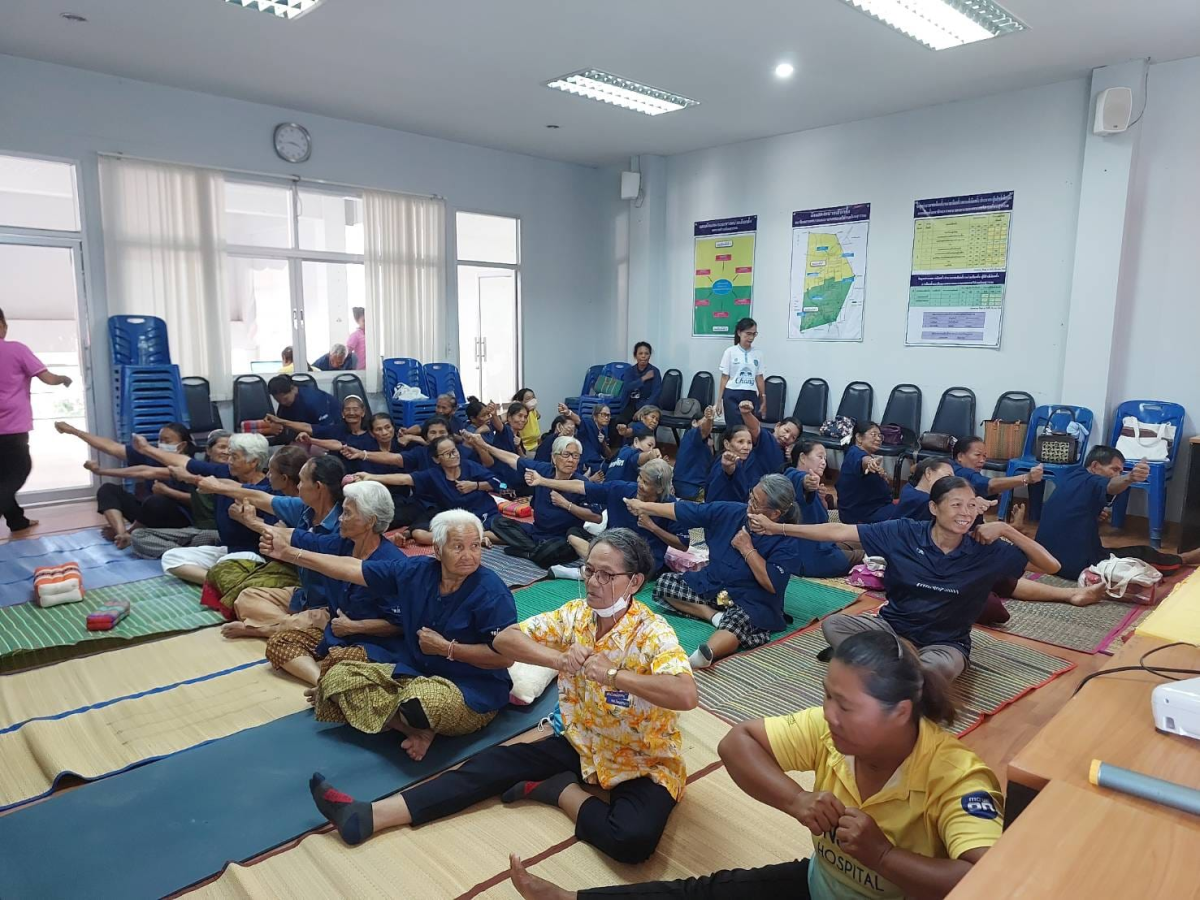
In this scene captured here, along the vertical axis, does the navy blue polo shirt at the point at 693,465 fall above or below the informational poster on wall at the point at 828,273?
below

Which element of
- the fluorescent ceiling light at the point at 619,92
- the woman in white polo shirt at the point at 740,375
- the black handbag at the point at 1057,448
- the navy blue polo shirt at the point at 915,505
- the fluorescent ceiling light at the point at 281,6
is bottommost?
the navy blue polo shirt at the point at 915,505

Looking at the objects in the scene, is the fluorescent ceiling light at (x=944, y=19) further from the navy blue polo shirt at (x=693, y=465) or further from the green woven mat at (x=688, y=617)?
the green woven mat at (x=688, y=617)

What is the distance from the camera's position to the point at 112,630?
3.72 metres

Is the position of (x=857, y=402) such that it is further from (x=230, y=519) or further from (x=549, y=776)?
(x=549, y=776)

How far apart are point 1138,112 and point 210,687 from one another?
7.06 metres

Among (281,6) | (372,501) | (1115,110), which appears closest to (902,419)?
(1115,110)

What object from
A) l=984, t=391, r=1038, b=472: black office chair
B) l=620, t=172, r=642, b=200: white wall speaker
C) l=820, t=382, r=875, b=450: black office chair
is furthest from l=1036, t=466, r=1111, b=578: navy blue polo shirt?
l=620, t=172, r=642, b=200: white wall speaker

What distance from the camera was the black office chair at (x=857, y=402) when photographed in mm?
7359

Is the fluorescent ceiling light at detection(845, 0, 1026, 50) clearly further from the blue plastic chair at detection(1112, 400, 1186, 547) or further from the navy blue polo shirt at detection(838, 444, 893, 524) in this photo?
the blue plastic chair at detection(1112, 400, 1186, 547)

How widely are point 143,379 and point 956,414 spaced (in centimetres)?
693

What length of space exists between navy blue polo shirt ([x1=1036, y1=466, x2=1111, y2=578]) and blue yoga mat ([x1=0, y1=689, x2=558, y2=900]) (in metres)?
3.47

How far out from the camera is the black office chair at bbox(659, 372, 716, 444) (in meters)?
8.29

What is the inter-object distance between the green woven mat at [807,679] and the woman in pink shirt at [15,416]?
17.1ft

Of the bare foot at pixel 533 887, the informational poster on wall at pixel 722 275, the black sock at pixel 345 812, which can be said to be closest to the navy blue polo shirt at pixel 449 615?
the black sock at pixel 345 812
